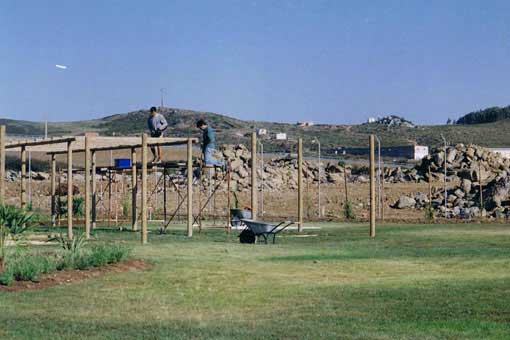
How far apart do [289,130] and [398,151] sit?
85.1ft

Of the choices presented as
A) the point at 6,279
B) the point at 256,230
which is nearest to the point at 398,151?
the point at 256,230

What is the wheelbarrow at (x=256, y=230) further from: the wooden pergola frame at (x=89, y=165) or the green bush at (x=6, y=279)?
the green bush at (x=6, y=279)

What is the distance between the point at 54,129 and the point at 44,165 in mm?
42528

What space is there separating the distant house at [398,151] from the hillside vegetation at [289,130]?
15.1ft

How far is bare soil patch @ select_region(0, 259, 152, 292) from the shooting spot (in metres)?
16.4

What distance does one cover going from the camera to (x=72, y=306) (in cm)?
1469

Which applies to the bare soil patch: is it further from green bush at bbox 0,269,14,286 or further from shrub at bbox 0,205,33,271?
shrub at bbox 0,205,33,271

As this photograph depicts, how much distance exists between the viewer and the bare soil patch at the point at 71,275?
16438mm

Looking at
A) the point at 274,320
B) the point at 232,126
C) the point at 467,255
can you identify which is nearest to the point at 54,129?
the point at 232,126

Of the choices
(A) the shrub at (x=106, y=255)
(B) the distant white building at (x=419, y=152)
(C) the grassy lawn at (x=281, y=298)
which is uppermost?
(B) the distant white building at (x=419, y=152)

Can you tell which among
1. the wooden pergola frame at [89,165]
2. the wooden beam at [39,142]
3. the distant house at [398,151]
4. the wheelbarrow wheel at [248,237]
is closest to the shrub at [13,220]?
the wooden pergola frame at [89,165]

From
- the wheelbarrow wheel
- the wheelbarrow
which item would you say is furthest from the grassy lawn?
the wheelbarrow wheel

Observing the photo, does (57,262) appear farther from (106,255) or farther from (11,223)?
(11,223)

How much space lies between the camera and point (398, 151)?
99.8m
